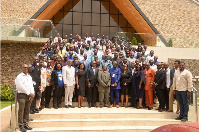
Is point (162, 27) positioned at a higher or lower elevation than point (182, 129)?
higher

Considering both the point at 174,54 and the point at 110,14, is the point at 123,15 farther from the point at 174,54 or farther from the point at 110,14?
the point at 174,54

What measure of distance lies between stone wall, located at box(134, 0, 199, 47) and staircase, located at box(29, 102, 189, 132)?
17.3 meters

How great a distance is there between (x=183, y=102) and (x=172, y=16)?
18.4 metres

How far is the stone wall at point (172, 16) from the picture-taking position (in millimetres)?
25203

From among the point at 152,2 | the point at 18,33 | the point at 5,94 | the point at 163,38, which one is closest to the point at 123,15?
the point at 152,2

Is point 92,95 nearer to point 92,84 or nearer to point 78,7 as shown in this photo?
point 92,84

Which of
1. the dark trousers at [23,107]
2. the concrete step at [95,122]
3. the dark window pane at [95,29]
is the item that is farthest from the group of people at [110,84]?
the dark window pane at [95,29]

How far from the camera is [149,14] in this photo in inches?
1001

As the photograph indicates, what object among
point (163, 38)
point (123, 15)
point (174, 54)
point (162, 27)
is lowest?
point (174, 54)

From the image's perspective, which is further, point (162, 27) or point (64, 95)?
point (162, 27)

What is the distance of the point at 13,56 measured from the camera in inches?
708

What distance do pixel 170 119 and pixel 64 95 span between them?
170 inches

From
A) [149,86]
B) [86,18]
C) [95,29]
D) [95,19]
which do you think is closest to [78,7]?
[86,18]

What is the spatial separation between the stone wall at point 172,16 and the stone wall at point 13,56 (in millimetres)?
12817
